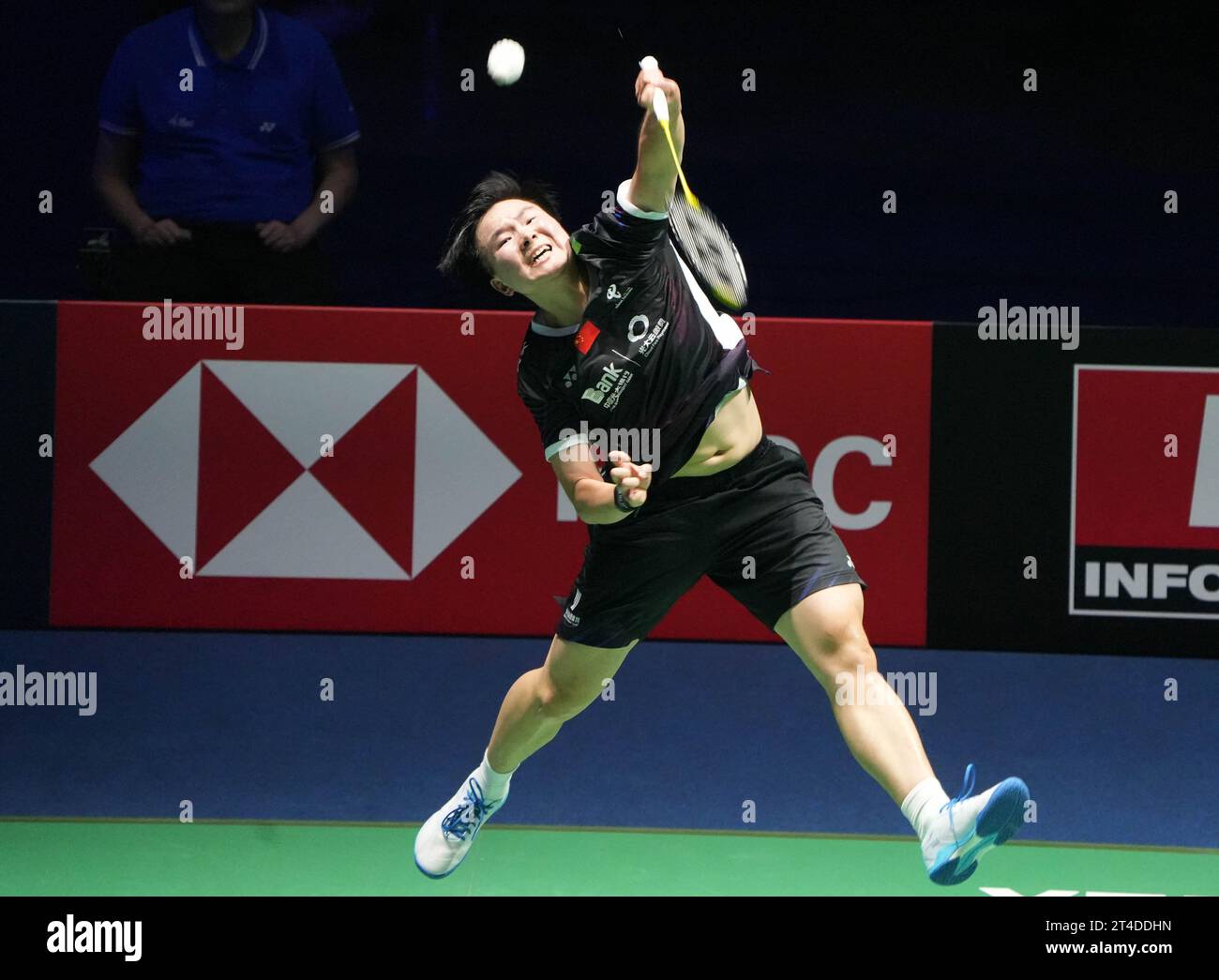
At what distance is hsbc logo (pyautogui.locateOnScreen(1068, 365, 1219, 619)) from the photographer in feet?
19.0

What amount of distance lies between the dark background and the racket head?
10.2ft

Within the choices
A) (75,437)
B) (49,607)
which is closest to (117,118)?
(75,437)

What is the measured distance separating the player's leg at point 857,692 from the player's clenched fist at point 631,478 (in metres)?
0.59

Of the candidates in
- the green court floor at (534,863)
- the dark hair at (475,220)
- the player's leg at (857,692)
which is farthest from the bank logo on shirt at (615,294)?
the green court floor at (534,863)

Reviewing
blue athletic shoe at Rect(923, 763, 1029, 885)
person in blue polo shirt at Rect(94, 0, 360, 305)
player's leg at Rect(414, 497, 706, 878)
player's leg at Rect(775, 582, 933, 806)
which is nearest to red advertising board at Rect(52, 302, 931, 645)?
person in blue polo shirt at Rect(94, 0, 360, 305)

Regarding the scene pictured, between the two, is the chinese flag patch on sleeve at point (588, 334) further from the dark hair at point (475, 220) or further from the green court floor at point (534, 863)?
the green court floor at point (534, 863)

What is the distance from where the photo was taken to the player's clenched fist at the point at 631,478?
3.24 meters

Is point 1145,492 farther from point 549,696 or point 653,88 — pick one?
point 653,88

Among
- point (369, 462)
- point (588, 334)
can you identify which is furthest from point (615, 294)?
point (369, 462)

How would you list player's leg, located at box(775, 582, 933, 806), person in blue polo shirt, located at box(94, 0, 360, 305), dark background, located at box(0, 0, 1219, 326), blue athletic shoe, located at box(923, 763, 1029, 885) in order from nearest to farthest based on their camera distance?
1. blue athletic shoe, located at box(923, 763, 1029, 885)
2. player's leg, located at box(775, 582, 933, 806)
3. person in blue polo shirt, located at box(94, 0, 360, 305)
4. dark background, located at box(0, 0, 1219, 326)

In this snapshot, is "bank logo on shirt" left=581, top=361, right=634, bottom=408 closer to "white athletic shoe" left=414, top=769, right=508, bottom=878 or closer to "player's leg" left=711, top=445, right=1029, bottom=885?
"player's leg" left=711, top=445, right=1029, bottom=885

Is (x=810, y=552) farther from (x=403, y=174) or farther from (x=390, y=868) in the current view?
(x=403, y=174)

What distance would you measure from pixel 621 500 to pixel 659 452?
1.54ft

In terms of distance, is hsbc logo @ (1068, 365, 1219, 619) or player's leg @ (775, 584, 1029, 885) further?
hsbc logo @ (1068, 365, 1219, 619)
